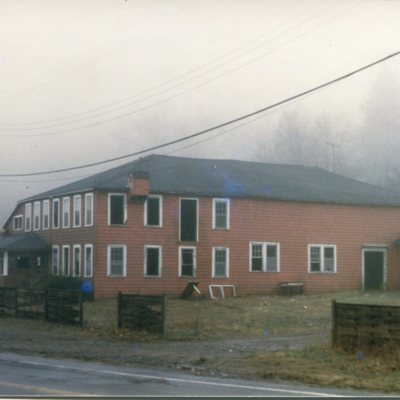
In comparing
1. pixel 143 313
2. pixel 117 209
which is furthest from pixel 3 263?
pixel 143 313

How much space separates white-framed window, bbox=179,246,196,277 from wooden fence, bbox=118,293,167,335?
789 inches

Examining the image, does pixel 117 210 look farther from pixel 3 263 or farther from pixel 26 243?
pixel 3 263

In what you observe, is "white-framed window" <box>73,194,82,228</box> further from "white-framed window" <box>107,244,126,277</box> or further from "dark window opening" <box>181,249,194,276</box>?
"dark window opening" <box>181,249,194,276</box>

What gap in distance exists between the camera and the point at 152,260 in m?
44.7

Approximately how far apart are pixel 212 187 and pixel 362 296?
10.0 m

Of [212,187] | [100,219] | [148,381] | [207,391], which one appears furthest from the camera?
[212,187]

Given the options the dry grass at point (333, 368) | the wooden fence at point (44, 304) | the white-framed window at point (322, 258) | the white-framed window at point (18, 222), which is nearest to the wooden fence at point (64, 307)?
the wooden fence at point (44, 304)

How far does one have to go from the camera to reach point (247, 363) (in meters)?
17.8

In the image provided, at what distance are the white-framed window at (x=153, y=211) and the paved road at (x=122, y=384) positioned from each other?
27.6 metres

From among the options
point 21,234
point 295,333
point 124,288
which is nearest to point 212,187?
point 124,288

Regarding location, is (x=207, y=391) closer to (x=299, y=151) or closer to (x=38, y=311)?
(x=38, y=311)

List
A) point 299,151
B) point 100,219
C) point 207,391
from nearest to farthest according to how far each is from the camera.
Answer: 1. point 207,391
2. point 100,219
3. point 299,151

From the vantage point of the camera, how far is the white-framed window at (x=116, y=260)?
4378 centimetres

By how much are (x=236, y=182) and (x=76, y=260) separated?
9.88 meters
